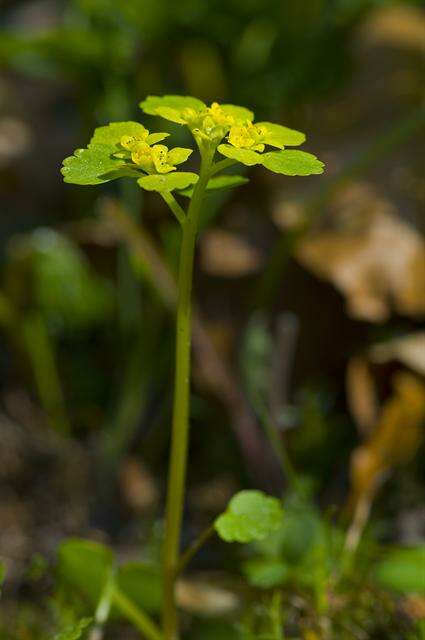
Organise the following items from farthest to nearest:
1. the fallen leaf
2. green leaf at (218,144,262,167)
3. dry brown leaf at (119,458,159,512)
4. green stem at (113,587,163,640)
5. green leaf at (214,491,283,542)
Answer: dry brown leaf at (119,458,159,512) < the fallen leaf < green stem at (113,587,163,640) < green leaf at (214,491,283,542) < green leaf at (218,144,262,167)

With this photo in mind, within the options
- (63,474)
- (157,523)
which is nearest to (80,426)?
(63,474)

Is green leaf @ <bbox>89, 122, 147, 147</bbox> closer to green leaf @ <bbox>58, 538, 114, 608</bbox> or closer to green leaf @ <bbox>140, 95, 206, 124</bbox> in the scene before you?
green leaf @ <bbox>140, 95, 206, 124</bbox>

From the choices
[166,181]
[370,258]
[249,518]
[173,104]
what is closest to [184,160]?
[166,181]

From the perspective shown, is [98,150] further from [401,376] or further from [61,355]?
[61,355]

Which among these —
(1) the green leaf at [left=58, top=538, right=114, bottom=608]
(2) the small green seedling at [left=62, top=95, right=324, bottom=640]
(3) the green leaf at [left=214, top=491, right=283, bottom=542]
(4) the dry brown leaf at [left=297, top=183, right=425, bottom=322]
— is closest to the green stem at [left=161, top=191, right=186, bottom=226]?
(2) the small green seedling at [left=62, top=95, right=324, bottom=640]

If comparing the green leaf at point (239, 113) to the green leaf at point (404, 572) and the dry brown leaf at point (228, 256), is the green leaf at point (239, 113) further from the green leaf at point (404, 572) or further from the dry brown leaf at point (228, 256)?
the dry brown leaf at point (228, 256)

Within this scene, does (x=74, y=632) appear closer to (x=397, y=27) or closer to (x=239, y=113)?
(x=239, y=113)
